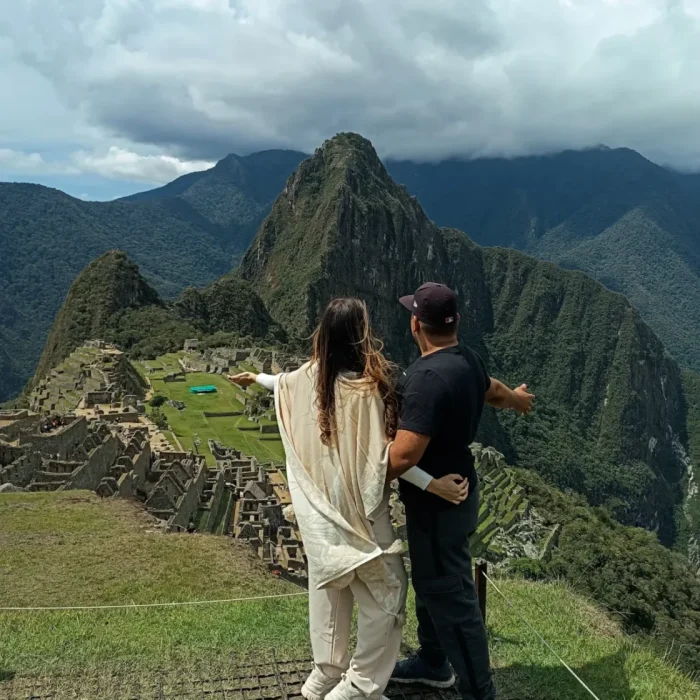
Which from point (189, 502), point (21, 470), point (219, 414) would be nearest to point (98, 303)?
→ point (219, 414)

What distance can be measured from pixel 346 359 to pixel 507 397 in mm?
1000

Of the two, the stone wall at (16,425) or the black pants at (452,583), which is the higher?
the black pants at (452,583)

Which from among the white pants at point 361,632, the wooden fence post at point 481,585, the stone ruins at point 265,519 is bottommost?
the stone ruins at point 265,519

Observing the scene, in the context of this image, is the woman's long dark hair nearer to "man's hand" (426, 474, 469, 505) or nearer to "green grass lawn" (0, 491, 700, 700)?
"man's hand" (426, 474, 469, 505)

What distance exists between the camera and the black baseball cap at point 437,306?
3096mm

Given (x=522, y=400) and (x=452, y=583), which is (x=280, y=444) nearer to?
(x=522, y=400)

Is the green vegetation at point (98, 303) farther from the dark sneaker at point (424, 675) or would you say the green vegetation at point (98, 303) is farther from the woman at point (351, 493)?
the woman at point (351, 493)

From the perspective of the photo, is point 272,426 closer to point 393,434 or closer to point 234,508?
point 234,508

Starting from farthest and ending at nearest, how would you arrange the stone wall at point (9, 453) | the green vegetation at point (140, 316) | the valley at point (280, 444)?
the green vegetation at point (140, 316)
the stone wall at point (9, 453)
the valley at point (280, 444)

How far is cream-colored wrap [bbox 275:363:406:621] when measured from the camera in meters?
3.05

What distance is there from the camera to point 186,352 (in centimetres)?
5456

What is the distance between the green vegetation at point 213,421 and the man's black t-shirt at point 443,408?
60.9 ft

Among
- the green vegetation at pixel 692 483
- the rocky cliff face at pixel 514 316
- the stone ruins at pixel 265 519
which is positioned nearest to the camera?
the stone ruins at pixel 265 519

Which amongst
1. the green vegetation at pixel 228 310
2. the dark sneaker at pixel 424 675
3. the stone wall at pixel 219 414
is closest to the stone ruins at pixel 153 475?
the dark sneaker at pixel 424 675
